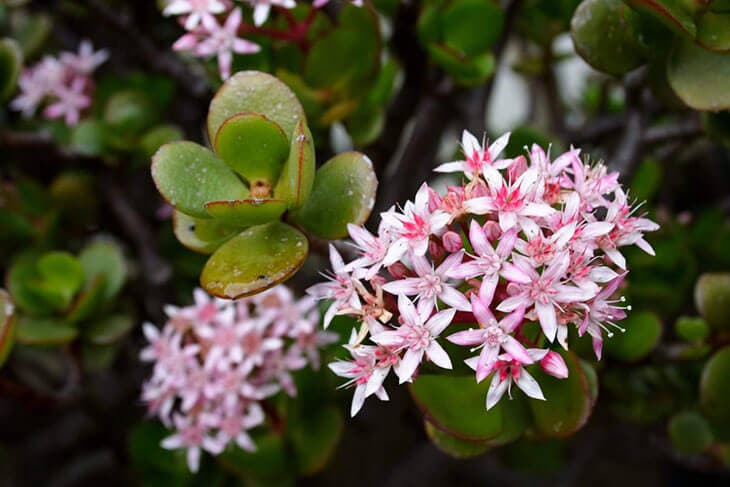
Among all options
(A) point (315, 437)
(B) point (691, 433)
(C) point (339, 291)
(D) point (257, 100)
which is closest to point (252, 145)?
(D) point (257, 100)

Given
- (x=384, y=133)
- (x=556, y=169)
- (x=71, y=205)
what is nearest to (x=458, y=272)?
(x=556, y=169)

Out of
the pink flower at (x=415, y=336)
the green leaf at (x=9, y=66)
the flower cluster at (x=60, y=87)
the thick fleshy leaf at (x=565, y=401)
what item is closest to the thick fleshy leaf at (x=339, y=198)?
the pink flower at (x=415, y=336)

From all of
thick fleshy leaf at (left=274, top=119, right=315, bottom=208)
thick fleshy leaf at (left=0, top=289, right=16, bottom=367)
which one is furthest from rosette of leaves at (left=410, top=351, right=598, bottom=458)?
thick fleshy leaf at (left=0, top=289, right=16, bottom=367)

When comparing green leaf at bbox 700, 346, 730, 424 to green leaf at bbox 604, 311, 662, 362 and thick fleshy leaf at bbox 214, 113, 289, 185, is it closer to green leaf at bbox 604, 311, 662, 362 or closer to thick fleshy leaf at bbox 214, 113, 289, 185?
green leaf at bbox 604, 311, 662, 362

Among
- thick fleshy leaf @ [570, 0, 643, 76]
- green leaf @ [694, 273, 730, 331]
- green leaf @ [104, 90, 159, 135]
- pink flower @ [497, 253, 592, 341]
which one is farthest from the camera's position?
green leaf @ [104, 90, 159, 135]

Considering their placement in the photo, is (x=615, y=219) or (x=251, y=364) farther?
(x=251, y=364)

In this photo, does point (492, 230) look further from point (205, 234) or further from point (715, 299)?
point (715, 299)

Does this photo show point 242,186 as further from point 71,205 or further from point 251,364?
point 71,205
